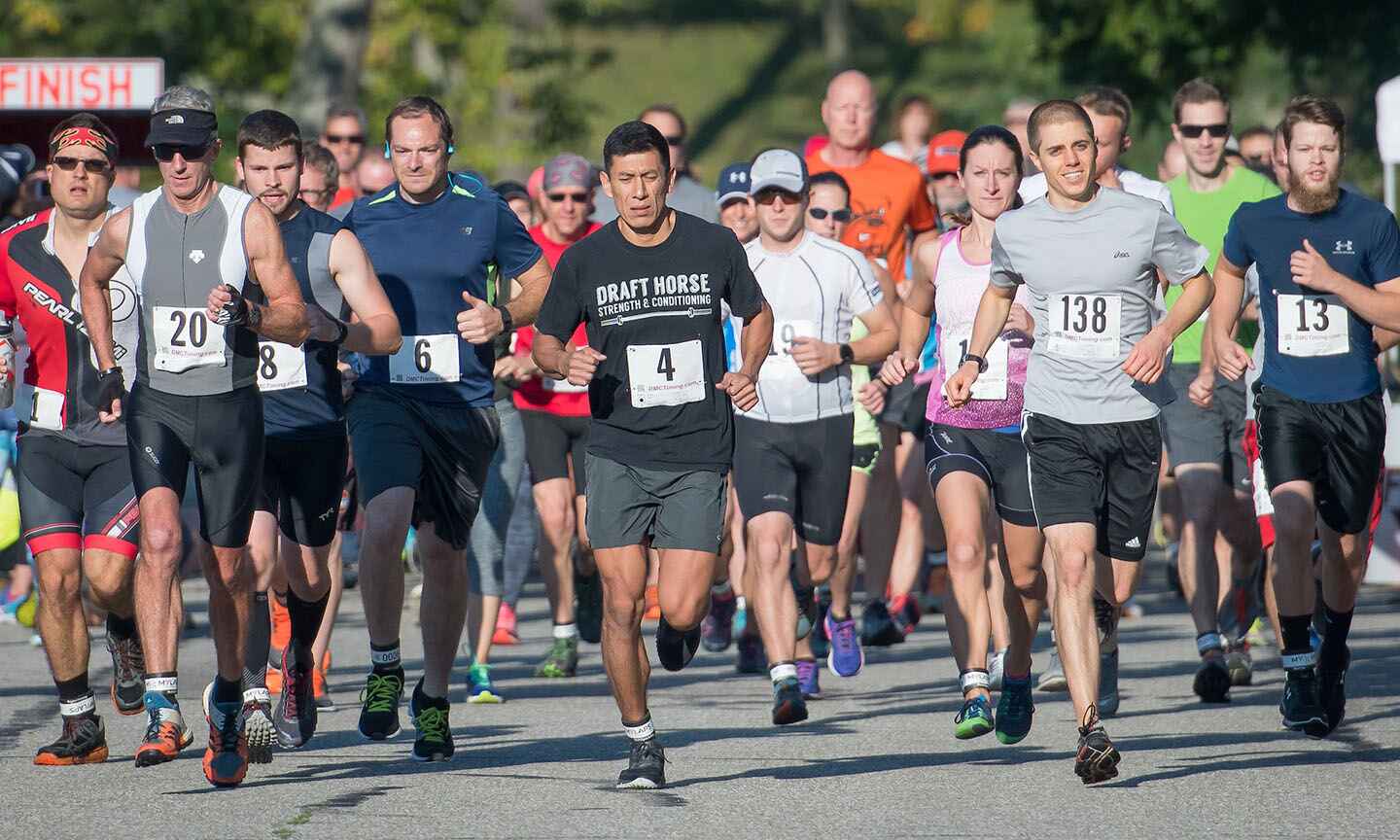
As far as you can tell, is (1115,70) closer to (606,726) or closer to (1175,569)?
(1175,569)

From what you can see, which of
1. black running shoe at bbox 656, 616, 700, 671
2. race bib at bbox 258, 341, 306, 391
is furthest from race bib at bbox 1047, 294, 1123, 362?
race bib at bbox 258, 341, 306, 391

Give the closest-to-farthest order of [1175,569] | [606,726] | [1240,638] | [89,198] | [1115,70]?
[89,198]
[606,726]
[1240,638]
[1175,569]
[1115,70]

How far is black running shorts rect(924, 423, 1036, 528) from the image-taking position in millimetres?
9562

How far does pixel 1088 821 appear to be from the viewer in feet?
25.0

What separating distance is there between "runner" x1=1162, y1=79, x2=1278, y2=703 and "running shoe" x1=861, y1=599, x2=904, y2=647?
171 centimetres

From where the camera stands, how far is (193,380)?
832 centimetres

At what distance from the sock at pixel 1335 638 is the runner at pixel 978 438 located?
3.86 feet

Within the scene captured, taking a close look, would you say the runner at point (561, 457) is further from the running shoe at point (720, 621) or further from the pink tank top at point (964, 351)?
the pink tank top at point (964, 351)

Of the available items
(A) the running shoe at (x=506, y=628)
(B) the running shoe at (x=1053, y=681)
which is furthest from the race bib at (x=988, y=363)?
(A) the running shoe at (x=506, y=628)

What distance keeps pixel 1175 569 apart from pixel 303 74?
1838 centimetres

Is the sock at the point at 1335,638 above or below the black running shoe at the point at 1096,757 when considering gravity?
above

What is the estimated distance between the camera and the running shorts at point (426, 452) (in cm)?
905

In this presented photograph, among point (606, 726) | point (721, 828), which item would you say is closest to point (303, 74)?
point (606, 726)

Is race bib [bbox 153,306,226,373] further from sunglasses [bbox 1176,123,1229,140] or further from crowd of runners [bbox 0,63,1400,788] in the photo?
sunglasses [bbox 1176,123,1229,140]
